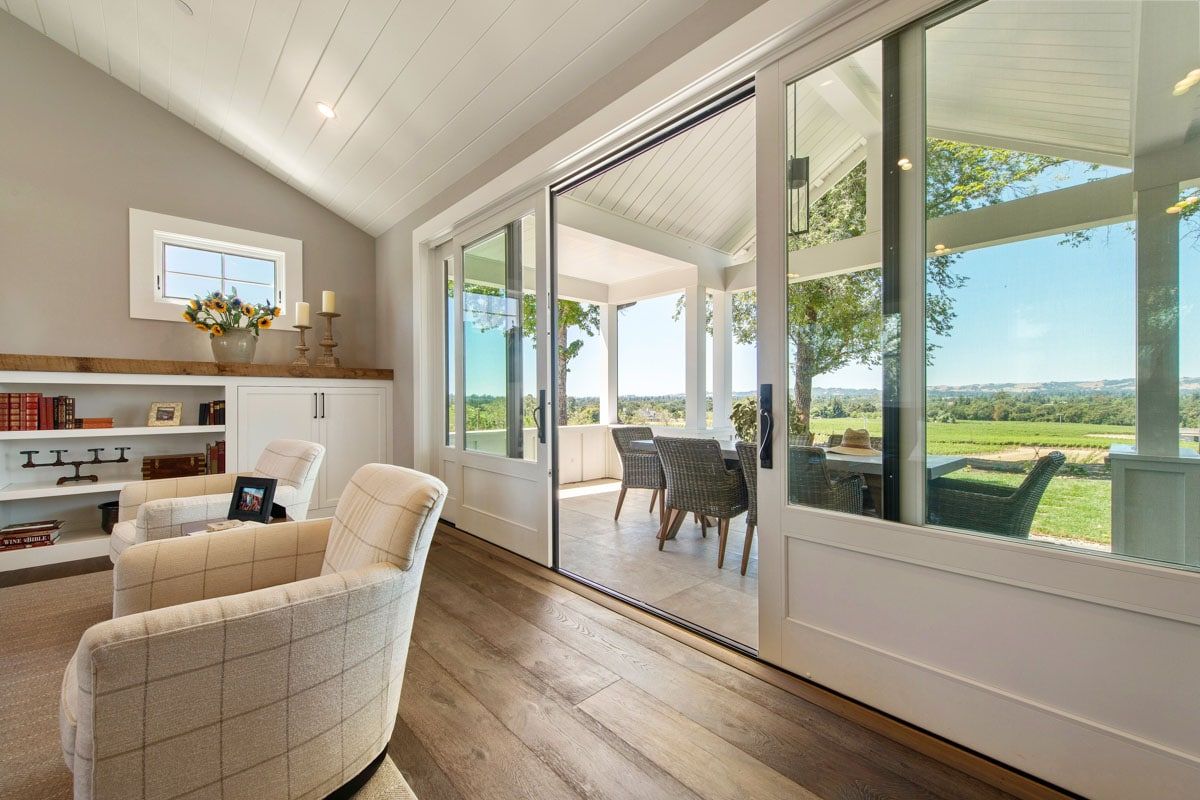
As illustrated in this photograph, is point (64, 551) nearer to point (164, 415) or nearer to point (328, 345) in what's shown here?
point (164, 415)

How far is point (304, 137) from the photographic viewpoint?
3.63 metres

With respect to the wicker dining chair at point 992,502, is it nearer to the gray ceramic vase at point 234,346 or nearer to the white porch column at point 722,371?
the white porch column at point 722,371

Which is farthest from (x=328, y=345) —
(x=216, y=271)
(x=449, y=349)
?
(x=449, y=349)

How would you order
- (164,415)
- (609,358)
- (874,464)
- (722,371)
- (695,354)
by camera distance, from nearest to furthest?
(874,464), (164,415), (695,354), (722,371), (609,358)

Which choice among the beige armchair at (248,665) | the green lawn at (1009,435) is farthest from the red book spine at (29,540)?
the green lawn at (1009,435)

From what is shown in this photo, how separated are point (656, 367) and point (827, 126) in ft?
15.8

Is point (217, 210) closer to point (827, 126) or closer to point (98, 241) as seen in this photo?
point (98, 241)

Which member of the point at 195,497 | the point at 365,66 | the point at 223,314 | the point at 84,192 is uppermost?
the point at 365,66

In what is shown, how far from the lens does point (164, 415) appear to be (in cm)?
360

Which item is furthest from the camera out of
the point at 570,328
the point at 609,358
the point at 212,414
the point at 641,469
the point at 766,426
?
the point at 570,328

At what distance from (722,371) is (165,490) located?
5.00m

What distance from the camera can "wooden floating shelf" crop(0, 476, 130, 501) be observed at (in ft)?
9.58

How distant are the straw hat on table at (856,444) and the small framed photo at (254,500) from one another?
2.20 meters

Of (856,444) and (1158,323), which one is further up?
(1158,323)
